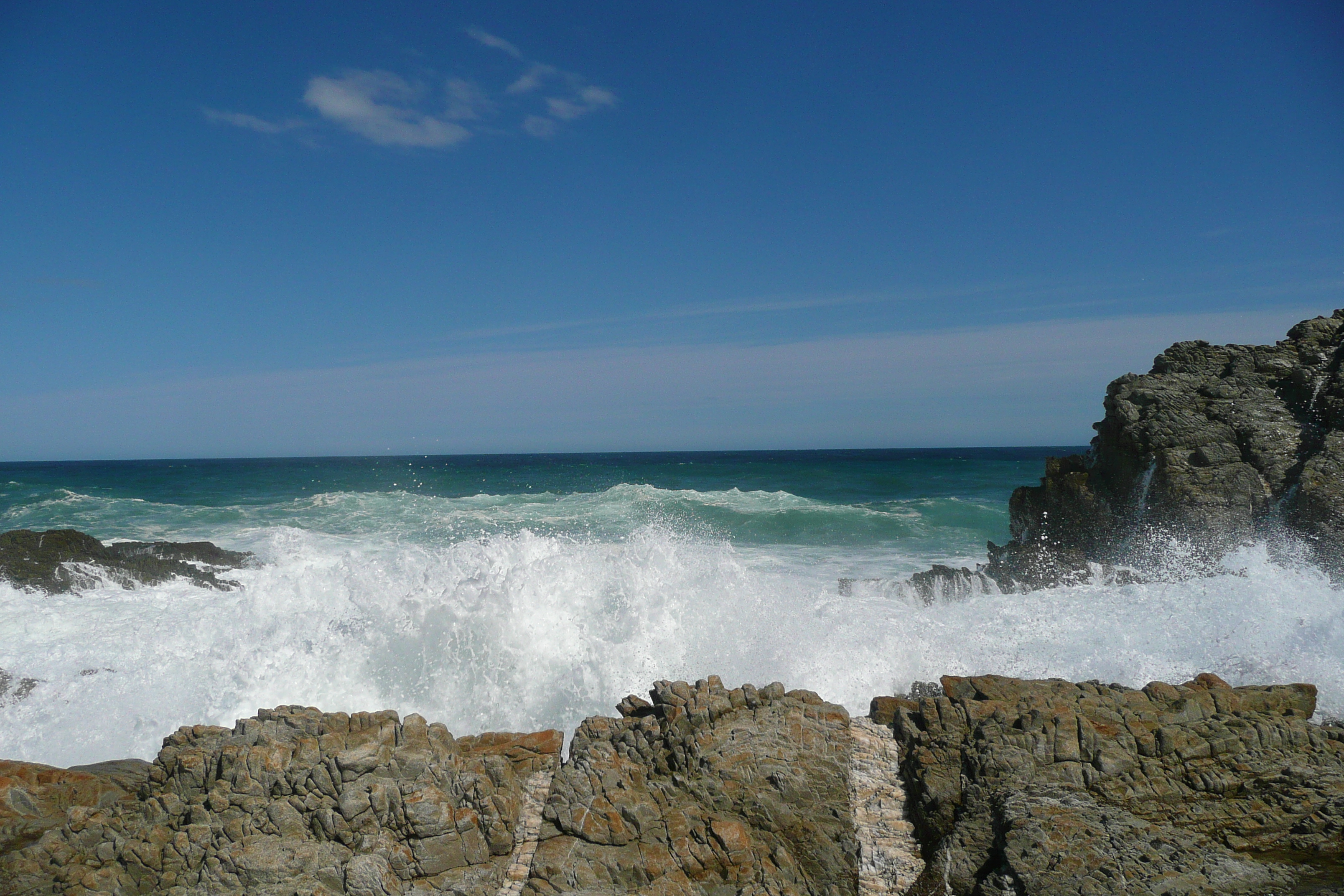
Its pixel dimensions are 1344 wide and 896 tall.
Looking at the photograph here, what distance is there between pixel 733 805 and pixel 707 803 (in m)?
0.15

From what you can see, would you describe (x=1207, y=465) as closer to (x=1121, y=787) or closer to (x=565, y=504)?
(x=1121, y=787)

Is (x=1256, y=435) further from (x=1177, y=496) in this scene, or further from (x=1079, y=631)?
(x=1079, y=631)

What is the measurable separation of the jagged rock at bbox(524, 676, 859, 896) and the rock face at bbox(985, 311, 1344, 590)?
705cm

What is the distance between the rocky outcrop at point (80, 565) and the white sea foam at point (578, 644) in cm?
221

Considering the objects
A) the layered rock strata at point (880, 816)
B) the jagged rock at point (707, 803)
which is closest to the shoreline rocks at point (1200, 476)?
the layered rock strata at point (880, 816)

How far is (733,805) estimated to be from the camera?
4.30m

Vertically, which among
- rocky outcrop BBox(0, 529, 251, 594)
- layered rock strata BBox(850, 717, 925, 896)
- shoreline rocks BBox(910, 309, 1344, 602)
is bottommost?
layered rock strata BBox(850, 717, 925, 896)

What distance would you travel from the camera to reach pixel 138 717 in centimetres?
693

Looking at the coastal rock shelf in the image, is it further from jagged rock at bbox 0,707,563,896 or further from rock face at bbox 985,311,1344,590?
rock face at bbox 985,311,1344,590

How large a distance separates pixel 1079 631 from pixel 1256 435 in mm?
4498

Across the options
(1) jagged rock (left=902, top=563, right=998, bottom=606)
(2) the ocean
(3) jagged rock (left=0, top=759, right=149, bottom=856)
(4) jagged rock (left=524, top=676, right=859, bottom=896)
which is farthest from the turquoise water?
(4) jagged rock (left=524, top=676, right=859, bottom=896)

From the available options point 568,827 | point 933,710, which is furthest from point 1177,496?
point 568,827

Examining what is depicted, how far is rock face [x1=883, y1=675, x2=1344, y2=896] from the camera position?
365cm

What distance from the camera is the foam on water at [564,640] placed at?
6.79 meters
